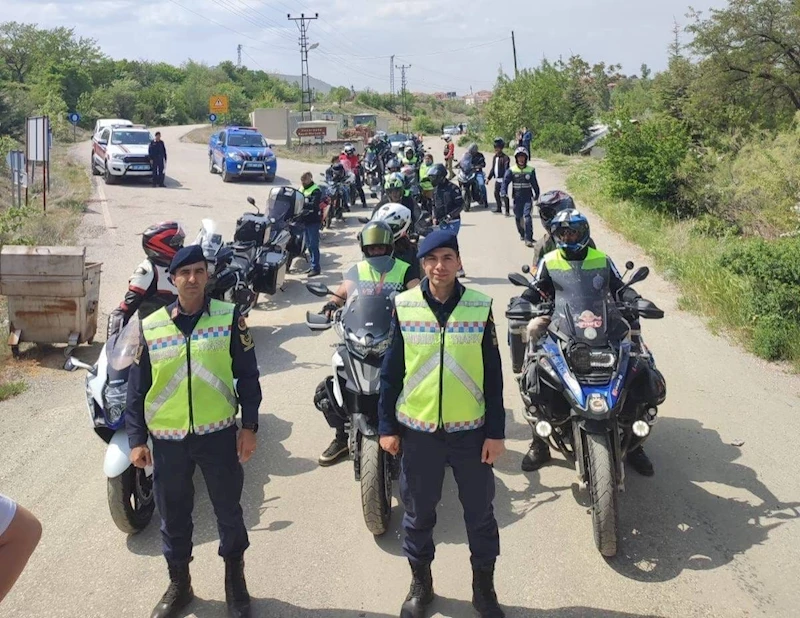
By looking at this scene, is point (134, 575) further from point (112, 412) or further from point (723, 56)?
point (723, 56)

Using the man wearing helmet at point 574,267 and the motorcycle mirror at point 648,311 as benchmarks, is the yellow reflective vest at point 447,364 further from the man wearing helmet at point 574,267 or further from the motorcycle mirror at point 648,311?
the motorcycle mirror at point 648,311

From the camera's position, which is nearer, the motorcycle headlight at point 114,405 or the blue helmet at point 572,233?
the motorcycle headlight at point 114,405

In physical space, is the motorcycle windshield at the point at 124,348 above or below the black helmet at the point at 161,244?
below

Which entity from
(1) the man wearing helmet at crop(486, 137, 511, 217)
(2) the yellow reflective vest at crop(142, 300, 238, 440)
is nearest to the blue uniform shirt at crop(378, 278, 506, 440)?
(2) the yellow reflective vest at crop(142, 300, 238, 440)

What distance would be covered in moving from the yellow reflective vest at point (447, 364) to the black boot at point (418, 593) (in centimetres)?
82

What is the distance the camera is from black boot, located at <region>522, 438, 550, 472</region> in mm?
5699

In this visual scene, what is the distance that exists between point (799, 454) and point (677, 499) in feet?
4.69

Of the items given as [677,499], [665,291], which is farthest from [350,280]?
[665,291]

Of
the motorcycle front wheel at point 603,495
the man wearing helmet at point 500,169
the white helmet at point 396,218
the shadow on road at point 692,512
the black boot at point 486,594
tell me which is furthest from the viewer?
the man wearing helmet at point 500,169

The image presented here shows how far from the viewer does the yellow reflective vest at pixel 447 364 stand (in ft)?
12.2

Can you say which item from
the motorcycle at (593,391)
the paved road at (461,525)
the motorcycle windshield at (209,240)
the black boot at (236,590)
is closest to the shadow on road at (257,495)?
the paved road at (461,525)

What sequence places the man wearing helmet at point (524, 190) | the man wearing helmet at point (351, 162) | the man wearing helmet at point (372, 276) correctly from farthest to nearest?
the man wearing helmet at point (351, 162) → the man wearing helmet at point (524, 190) → the man wearing helmet at point (372, 276)

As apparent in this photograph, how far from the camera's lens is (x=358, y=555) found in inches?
182

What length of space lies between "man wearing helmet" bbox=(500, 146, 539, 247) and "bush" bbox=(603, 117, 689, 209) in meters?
3.16
